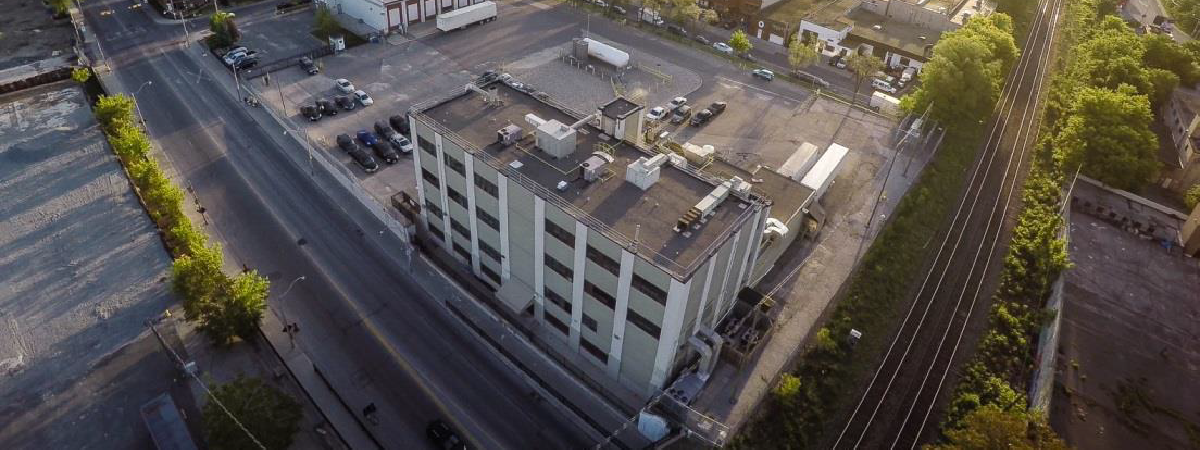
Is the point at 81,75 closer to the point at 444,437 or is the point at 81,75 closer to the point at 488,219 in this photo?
the point at 488,219

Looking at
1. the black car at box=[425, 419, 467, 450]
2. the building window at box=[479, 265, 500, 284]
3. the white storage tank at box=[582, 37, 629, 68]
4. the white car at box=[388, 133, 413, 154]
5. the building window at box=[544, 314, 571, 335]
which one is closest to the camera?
the black car at box=[425, 419, 467, 450]

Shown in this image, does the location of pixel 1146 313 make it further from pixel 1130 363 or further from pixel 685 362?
pixel 685 362

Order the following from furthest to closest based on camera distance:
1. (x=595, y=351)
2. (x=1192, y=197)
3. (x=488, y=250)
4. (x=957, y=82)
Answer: (x=957, y=82) < (x=1192, y=197) < (x=488, y=250) < (x=595, y=351)

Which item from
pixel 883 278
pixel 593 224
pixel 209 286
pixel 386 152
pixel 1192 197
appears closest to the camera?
pixel 593 224

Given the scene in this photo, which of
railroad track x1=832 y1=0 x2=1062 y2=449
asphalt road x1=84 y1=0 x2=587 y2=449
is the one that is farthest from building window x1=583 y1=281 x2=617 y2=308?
railroad track x1=832 y1=0 x2=1062 y2=449

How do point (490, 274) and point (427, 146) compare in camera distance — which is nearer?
point (427, 146)

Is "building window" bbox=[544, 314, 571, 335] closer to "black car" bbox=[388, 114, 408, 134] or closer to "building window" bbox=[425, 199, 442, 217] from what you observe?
"building window" bbox=[425, 199, 442, 217]

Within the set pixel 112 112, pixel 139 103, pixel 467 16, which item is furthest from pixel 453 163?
pixel 467 16
